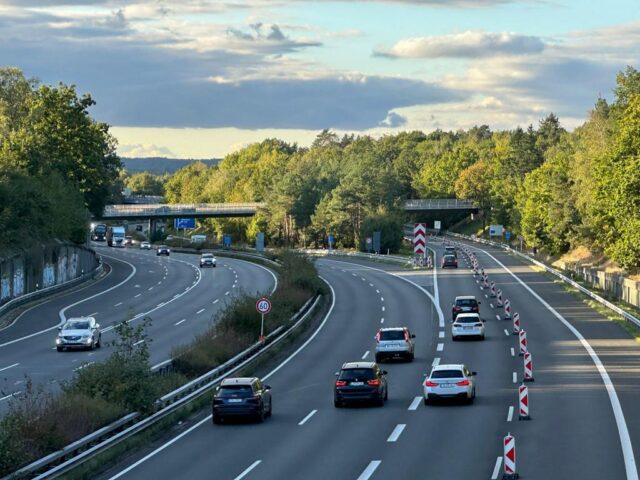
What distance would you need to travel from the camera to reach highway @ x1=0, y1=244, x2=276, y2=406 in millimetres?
46469

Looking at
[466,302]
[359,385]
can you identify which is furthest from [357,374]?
[466,302]

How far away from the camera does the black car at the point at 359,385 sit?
3469 cm

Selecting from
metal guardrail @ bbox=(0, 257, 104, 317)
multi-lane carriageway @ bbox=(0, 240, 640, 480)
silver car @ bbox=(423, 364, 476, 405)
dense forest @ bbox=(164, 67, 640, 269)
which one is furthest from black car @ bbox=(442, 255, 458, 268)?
silver car @ bbox=(423, 364, 476, 405)

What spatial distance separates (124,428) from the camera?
28.7 m

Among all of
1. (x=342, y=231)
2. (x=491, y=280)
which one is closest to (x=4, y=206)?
(x=491, y=280)

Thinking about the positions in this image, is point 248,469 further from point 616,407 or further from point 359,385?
point 616,407

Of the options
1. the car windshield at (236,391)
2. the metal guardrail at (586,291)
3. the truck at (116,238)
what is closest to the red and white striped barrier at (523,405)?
the car windshield at (236,391)

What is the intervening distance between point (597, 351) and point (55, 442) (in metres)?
29.2

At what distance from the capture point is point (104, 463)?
26.0m

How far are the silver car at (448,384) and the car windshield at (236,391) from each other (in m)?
5.69

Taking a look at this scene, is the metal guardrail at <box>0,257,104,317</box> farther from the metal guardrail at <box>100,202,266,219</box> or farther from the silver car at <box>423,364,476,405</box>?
the metal guardrail at <box>100,202,266,219</box>

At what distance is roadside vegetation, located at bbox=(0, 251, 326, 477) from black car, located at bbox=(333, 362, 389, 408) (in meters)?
5.14

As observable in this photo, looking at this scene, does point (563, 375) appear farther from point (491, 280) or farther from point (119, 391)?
point (491, 280)

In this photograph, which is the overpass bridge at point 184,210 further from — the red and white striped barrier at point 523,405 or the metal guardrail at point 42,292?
the red and white striped barrier at point 523,405
